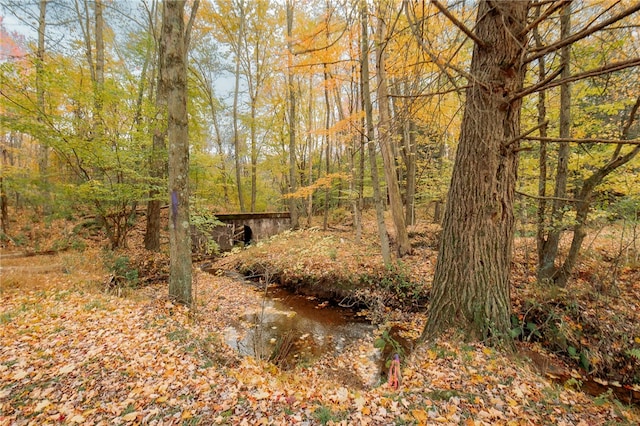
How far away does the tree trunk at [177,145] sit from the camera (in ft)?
14.2

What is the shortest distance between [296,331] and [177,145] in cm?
415

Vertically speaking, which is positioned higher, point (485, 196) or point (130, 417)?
point (485, 196)

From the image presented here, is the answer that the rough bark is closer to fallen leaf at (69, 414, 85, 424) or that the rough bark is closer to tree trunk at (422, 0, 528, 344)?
tree trunk at (422, 0, 528, 344)

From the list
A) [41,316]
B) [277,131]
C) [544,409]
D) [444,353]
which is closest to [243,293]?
[41,316]

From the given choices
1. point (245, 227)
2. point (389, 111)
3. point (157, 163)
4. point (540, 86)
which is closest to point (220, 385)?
point (540, 86)

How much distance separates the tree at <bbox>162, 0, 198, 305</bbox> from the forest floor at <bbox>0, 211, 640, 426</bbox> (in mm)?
645

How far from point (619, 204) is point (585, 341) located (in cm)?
252

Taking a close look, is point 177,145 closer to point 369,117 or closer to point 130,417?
point 130,417

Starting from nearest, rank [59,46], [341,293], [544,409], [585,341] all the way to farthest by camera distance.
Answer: [544,409]
[585,341]
[341,293]
[59,46]

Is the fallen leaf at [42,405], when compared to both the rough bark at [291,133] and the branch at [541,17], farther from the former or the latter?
the rough bark at [291,133]

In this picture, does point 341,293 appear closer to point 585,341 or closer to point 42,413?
point 585,341

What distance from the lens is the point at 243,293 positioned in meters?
7.04

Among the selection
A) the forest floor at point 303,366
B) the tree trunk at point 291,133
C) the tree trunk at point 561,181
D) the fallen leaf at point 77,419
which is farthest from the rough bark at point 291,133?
the fallen leaf at point 77,419

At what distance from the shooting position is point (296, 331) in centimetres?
525
